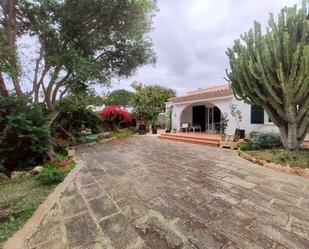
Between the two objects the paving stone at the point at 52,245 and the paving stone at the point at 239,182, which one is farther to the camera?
the paving stone at the point at 239,182

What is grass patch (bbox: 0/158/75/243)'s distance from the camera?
9.54 ft

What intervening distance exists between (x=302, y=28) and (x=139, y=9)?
19.1 feet

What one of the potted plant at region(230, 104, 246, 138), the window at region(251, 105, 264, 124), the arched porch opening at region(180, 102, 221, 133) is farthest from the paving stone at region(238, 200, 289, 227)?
the arched porch opening at region(180, 102, 221, 133)

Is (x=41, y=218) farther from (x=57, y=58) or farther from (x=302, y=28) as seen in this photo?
→ (x=302, y=28)

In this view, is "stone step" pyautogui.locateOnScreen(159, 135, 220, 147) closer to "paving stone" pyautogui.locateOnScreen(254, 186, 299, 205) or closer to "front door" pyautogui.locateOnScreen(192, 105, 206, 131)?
"front door" pyautogui.locateOnScreen(192, 105, 206, 131)

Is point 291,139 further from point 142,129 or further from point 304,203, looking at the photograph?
point 142,129

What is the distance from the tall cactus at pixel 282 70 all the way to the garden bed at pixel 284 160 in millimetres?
585

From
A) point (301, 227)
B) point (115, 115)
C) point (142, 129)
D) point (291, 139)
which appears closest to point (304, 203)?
point (301, 227)

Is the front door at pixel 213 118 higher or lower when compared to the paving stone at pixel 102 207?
higher

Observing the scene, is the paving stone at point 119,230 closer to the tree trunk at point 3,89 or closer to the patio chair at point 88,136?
the tree trunk at point 3,89

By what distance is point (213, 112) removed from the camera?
1484 centimetres

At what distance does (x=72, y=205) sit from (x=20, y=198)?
53.1 inches

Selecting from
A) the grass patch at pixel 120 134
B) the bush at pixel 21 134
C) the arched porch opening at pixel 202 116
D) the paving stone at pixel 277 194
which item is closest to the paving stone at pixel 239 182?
the paving stone at pixel 277 194

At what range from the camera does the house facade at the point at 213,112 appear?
1018 cm
